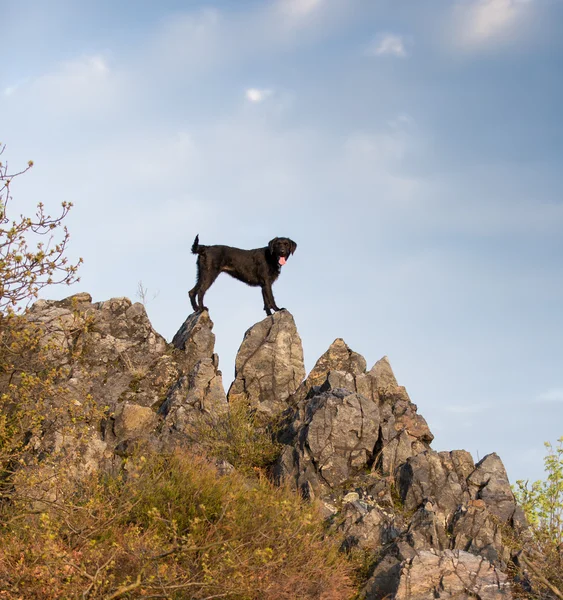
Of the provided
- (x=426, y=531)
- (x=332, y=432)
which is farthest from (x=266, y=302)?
(x=426, y=531)

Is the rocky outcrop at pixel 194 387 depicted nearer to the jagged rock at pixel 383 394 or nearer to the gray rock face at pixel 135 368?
the gray rock face at pixel 135 368

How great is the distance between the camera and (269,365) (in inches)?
718

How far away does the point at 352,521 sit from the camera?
1267 cm

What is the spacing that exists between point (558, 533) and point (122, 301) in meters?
12.8

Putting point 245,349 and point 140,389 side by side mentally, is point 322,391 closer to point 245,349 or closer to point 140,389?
point 245,349

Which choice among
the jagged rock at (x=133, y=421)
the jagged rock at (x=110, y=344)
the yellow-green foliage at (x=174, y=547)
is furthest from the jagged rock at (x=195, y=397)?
the yellow-green foliage at (x=174, y=547)

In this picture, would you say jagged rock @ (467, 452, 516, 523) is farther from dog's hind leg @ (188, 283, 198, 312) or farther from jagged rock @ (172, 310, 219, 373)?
dog's hind leg @ (188, 283, 198, 312)

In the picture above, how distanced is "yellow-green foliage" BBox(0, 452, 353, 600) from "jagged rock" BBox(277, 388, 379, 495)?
2.24m

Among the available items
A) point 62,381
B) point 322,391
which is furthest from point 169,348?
point 322,391

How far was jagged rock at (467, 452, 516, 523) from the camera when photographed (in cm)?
1440

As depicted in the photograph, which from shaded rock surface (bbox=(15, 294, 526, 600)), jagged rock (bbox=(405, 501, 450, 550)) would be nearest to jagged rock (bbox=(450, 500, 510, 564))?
shaded rock surface (bbox=(15, 294, 526, 600))

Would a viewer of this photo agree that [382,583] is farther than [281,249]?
No

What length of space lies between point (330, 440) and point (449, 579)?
4.73 metres

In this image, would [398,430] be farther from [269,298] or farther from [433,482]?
[269,298]
